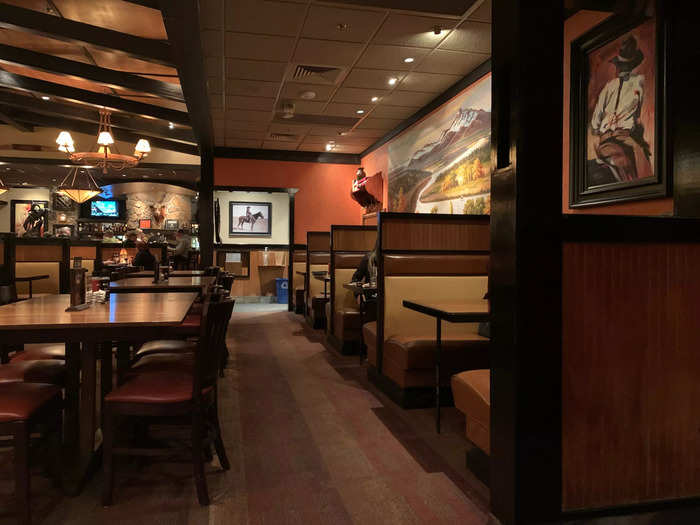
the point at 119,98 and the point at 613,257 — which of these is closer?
the point at 613,257

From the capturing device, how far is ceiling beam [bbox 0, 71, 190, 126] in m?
7.76

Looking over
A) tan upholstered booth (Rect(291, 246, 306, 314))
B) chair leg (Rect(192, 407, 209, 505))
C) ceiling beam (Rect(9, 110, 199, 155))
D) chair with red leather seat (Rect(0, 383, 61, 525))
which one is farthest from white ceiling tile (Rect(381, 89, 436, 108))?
chair with red leather seat (Rect(0, 383, 61, 525))

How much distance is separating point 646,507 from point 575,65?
137 inches

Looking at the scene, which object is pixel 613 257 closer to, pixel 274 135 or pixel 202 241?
pixel 274 135

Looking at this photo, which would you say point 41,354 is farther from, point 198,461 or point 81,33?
point 81,33

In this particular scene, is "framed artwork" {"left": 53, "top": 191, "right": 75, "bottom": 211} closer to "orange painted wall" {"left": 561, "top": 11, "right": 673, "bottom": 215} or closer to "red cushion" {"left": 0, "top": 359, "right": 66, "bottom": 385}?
"red cushion" {"left": 0, "top": 359, "right": 66, "bottom": 385}

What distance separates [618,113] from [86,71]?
21.6ft

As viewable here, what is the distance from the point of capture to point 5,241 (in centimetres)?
517

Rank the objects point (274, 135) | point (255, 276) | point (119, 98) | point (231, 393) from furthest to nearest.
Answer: point (255, 276)
point (274, 135)
point (119, 98)
point (231, 393)

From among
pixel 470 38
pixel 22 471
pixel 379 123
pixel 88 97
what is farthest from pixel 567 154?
pixel 88 97

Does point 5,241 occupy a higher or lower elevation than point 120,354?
higher

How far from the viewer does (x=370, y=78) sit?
6.36 metres

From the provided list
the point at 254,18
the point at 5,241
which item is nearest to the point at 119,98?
the point at 5,241

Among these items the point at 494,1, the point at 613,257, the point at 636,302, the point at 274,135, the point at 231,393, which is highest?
the point at 274,135
